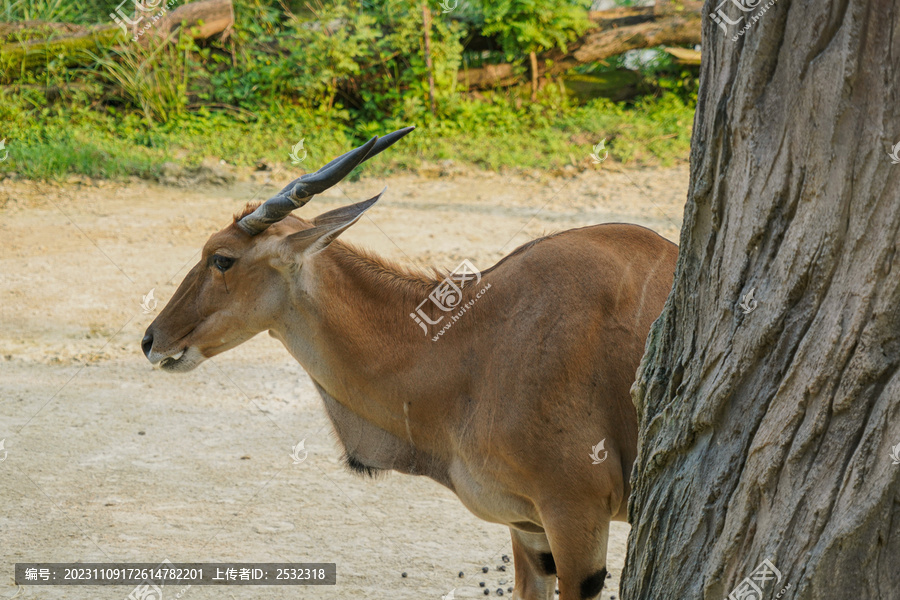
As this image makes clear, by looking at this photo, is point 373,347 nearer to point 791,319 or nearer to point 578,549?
point 578,549

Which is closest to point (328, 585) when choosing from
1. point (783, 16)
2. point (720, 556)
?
point (720, 556)

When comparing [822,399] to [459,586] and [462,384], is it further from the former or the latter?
[459,586]

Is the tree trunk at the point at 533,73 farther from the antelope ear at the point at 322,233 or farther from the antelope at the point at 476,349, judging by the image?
the antelope ear at the point at 322,233

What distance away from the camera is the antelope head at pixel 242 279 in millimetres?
4211

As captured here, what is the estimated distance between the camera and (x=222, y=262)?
430 centimetres

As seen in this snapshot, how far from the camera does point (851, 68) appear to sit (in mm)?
2395

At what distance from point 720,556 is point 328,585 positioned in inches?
105
